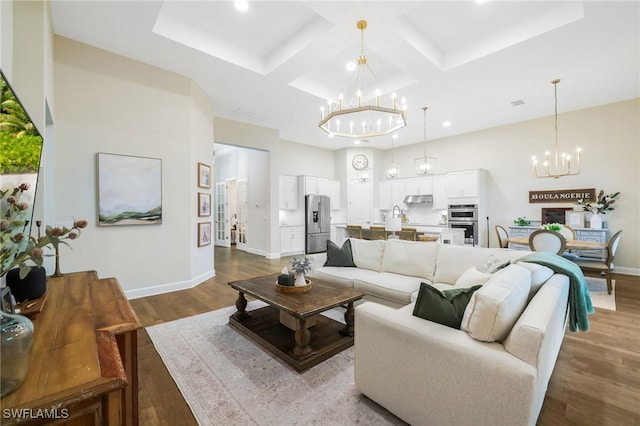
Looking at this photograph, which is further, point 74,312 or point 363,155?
point 363,155

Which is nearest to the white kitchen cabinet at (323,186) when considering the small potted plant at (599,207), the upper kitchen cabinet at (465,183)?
the upper kitchen cabinet at (465,183)

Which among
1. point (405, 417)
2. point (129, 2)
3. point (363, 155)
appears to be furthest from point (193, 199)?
point (363, 155)

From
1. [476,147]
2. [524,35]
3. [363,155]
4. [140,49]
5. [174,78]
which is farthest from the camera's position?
[363,155]

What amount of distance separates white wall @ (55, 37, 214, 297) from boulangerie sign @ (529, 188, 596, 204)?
708 cm

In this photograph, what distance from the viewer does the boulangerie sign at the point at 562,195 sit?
18.1ft

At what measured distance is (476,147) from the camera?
717cm

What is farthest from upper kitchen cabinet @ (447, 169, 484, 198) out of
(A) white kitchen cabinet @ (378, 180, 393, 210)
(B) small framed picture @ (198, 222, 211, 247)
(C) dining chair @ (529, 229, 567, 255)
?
(B) small framed picture @ (198, 222, 211, 247)

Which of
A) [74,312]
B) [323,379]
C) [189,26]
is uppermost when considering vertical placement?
[189,26]

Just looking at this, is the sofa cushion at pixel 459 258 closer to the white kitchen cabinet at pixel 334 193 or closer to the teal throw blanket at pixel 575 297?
the teal throw blanket at pixel 575 297

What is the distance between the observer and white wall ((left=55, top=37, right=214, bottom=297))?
3.44m

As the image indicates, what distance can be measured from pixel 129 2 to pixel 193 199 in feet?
8.39

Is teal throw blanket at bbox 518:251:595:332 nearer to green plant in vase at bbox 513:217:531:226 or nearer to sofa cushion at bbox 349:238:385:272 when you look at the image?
sofa cushion at bbox 349:238:385:272

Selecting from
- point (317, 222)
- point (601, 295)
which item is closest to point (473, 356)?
point (601, 295)

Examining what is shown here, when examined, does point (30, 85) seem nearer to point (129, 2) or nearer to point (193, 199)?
point (129, 2)
